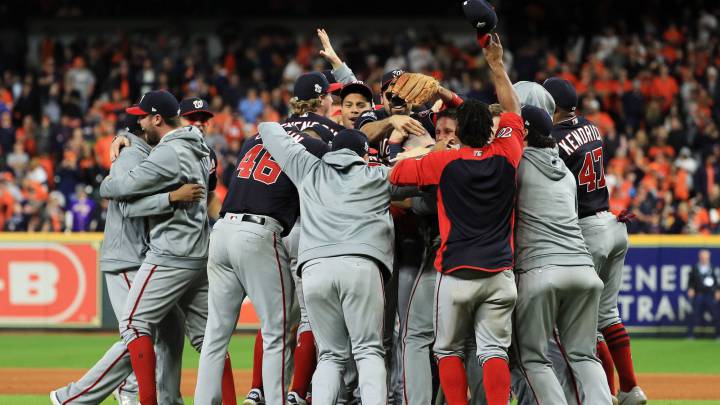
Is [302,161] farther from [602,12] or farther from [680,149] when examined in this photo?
[602,12]

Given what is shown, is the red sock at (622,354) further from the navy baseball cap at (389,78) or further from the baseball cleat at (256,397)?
the baseball cleat at (256,397)

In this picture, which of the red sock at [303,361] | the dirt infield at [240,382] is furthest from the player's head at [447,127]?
the dirt infield at [240,382]

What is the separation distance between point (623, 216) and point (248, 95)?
14.3 metres

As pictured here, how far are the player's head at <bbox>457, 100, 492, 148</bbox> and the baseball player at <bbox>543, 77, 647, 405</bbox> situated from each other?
123 cm

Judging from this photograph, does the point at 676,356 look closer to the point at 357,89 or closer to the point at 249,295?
the point at 357,89

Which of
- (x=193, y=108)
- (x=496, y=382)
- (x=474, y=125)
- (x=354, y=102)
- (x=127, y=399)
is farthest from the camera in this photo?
(x=127, y=399)

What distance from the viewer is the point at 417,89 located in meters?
7.45

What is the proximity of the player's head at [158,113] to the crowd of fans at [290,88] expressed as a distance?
9.56m

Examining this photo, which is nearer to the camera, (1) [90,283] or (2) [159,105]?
(2) [159,105]

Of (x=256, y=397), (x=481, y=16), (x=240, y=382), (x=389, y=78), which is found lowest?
(x=240, y=382)

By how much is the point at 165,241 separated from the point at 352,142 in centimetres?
161

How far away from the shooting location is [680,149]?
2027cm

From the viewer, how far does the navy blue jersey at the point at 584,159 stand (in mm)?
8195

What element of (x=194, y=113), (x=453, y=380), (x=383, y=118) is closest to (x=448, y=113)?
(x=383, y=118)
